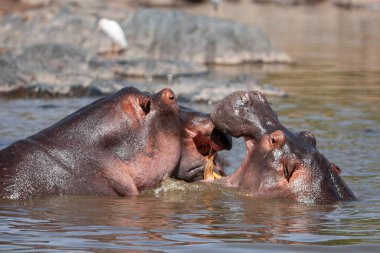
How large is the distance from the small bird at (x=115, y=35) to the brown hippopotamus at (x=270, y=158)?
1369 cm

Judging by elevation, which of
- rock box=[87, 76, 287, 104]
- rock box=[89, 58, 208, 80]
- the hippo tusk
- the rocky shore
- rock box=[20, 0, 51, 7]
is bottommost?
the hippo tusk

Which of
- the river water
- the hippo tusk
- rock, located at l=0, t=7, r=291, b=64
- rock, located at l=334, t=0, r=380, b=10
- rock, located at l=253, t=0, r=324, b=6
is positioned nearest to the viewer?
the river water

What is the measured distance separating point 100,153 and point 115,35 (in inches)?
540

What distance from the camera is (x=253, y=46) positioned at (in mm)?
21500

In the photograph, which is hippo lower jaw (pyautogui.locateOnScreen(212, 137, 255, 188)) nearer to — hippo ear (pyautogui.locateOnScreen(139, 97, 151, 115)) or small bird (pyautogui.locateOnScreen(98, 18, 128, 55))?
hippo ear (pyautogui.locateOnScreen(139, 97, 151, 115))

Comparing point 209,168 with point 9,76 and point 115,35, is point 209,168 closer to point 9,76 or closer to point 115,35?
point 9,76

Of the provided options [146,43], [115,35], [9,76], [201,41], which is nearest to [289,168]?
[9,76]

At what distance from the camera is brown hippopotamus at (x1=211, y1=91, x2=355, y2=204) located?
649cm

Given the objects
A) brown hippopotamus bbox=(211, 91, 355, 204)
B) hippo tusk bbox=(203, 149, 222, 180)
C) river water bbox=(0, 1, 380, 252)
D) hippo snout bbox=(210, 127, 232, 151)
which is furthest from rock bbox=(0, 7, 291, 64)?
brown hippopotamus bbox=(211, 91, 355, 204)

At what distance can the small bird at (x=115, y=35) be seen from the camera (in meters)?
20.2

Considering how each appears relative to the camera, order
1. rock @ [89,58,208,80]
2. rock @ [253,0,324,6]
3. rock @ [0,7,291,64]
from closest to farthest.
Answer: rock @ [89,58,208,80] < rock @ [0,7,291,64] < rock @ [253,0,324,6]

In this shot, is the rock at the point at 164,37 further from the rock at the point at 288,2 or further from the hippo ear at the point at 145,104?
the rock at the point at 288,2

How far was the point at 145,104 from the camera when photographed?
6.61m

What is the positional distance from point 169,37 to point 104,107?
1507 cm
